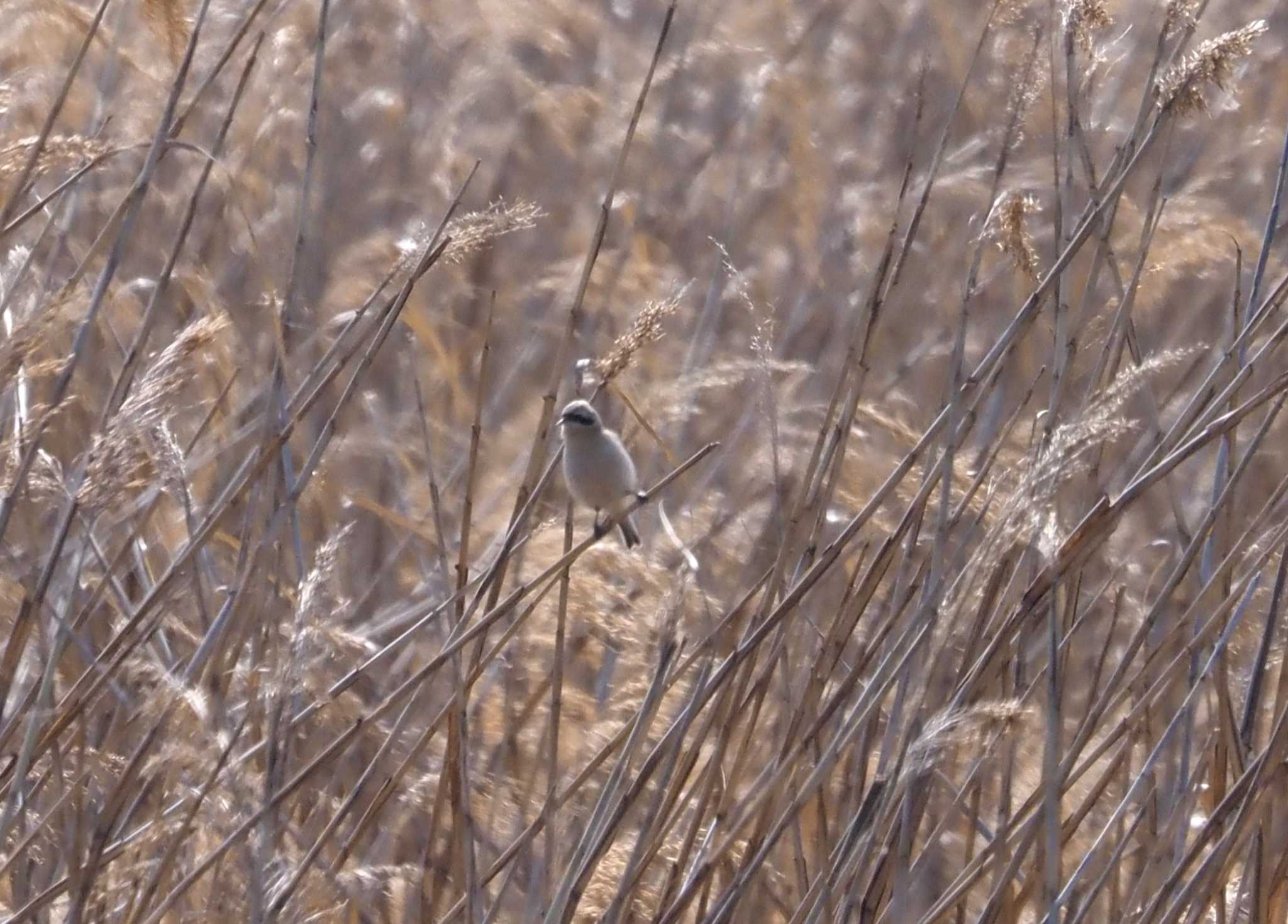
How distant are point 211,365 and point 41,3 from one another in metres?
0.65

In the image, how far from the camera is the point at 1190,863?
1.45 m

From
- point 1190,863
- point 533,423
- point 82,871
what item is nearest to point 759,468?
point 533,423

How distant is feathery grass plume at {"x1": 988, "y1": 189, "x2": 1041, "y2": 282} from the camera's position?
1.54 meters

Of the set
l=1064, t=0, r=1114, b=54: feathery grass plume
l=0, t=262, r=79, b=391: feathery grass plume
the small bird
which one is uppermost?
l=1064, t=0, r=1114, b=54: feathery grass plume

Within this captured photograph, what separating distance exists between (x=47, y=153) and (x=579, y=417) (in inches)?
39.5

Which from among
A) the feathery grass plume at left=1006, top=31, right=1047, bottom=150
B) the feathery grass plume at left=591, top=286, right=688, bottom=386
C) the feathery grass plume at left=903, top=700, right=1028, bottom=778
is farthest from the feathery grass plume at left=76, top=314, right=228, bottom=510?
the feathery grass plume at left=1006, top=31, right=1047, bottom=150

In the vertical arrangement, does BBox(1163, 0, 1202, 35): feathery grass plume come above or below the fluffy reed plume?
above

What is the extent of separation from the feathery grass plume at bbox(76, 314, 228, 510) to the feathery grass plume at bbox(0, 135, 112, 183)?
239mm

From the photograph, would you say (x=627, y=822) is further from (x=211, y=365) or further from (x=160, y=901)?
(x=211, y=365)

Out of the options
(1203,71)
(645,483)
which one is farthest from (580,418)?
(1203,71)

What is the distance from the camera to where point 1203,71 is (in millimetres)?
1413

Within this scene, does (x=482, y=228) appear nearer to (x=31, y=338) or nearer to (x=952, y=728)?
(x=31, y=338)

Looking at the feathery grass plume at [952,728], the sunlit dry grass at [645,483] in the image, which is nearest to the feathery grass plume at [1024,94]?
the sunlit dry grass at [645,483]

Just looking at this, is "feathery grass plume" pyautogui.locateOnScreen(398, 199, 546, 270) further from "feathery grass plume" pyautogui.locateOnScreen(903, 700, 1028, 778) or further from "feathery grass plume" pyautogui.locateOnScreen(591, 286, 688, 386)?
"feathery grass plume" pyautogui.locateOnScreen(903, 700, 1028, 778)
